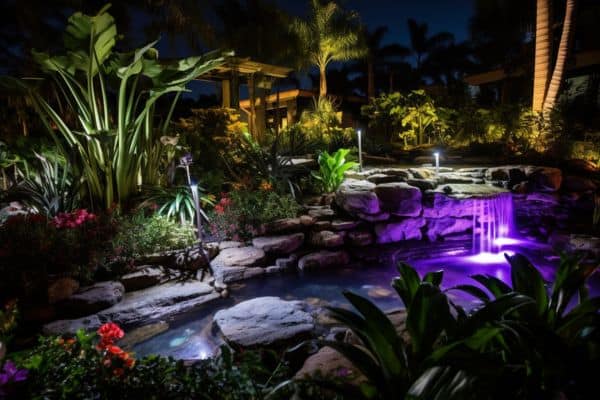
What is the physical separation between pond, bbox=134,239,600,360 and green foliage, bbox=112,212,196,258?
125 centimetres

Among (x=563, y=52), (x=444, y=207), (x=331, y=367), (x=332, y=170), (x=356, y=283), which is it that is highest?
(x=563, y=52)

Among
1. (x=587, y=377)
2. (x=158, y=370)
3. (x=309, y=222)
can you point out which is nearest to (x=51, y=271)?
(x=158, y=370)

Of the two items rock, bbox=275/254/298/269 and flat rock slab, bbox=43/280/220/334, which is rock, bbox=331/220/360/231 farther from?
flat rock slab, bbox=43/280/220/334

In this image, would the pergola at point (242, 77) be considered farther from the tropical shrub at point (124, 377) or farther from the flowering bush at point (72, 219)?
the tropical shrub at point (124, 377)

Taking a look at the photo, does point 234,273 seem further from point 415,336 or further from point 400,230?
point 415,336

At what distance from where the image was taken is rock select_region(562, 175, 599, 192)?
838 cm

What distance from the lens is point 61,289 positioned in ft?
15.4

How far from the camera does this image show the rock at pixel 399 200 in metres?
7.82

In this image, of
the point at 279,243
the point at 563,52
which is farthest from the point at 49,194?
the point at 563,52

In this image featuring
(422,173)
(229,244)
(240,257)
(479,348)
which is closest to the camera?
(479,348)

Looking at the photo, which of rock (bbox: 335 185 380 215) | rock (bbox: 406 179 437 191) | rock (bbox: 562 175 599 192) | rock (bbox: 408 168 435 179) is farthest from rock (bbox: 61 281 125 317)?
rock (bbox: 562 175 599 192)

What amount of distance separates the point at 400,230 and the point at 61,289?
5920mm

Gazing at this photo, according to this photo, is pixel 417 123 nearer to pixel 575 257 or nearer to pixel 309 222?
pixel 309 222

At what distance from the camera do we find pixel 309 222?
7391 millimetres
